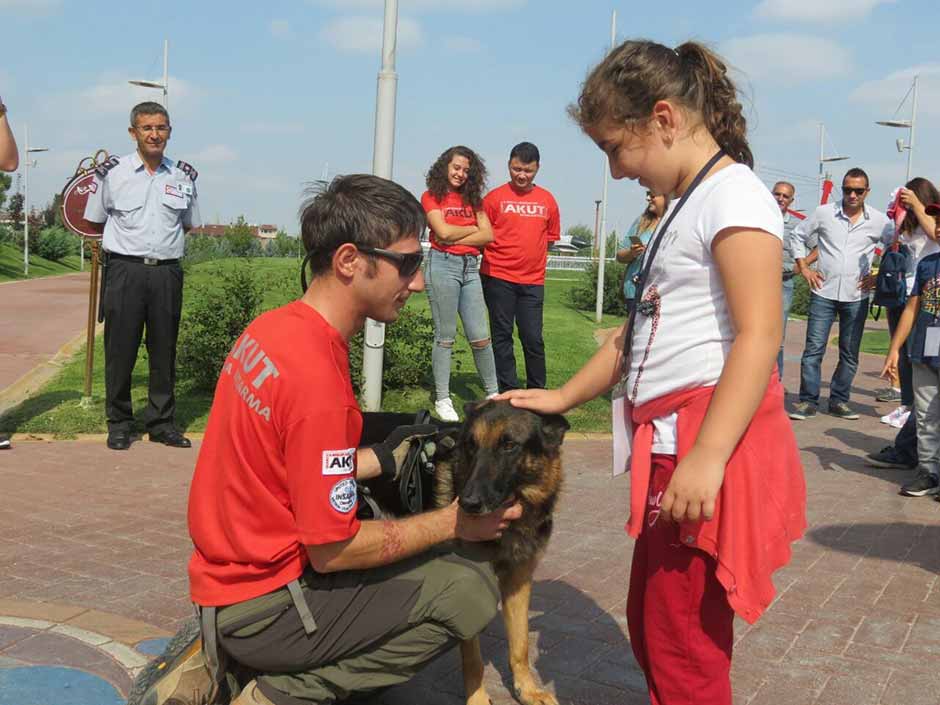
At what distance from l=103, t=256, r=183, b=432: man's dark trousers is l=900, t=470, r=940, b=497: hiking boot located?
6108 millimetres

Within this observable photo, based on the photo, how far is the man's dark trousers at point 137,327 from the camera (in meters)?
7.45

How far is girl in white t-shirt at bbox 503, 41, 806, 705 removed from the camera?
6.82ft

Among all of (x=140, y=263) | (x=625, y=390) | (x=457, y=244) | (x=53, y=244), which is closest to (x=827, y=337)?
(x=457, y=244)

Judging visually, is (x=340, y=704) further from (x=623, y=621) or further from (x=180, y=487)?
(x=180, y=487)

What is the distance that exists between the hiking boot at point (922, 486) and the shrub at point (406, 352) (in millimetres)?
4715

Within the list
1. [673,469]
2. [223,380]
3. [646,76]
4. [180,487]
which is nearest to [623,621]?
[673,469]

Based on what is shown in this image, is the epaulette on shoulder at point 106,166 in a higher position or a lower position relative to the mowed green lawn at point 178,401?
higher

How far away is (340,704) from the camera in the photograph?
3.43 m

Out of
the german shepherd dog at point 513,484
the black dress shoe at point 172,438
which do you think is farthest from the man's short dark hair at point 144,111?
the german shepherd dog at point 513,484

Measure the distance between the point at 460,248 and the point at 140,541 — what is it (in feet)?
13.3

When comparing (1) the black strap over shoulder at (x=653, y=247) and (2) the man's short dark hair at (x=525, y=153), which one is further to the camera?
(2) the man's short dark hair at (x=525, y=153)

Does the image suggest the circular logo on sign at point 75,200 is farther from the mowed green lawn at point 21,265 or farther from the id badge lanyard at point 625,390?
the mowed green lawn at point 21,265

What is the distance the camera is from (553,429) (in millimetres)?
3438

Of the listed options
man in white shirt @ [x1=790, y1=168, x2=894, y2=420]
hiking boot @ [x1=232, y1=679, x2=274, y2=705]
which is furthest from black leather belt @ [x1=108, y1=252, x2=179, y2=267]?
man in white shirt @ [x1=790, y1=168, x2=894, y2=420]
